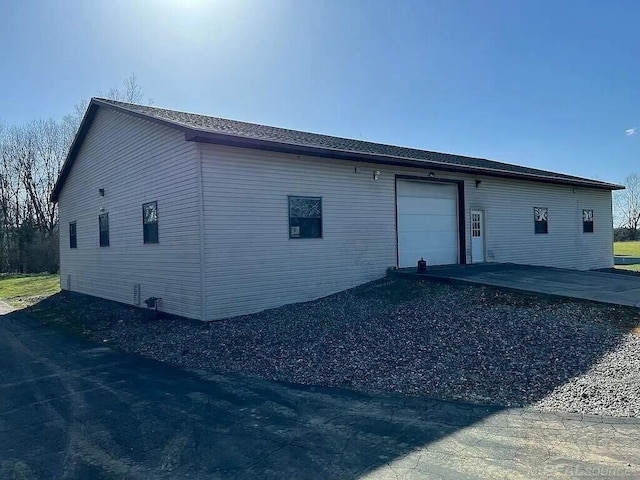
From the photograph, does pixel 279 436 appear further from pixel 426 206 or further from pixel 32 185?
pixel 32 185

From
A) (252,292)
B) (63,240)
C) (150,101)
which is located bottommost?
(252,292)

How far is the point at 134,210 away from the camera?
39.9 feet

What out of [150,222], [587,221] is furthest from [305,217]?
[587,221]

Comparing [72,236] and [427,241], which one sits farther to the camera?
[72,236]

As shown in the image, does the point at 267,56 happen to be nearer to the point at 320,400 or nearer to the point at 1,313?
the point at 320,400

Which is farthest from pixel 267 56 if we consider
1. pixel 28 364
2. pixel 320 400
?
pixel 320 400

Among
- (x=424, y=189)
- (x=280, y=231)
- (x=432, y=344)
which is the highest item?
(x=424, y=189)

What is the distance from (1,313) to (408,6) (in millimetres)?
15120

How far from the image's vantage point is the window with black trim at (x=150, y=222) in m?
11.1

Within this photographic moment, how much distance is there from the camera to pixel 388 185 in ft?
41.3

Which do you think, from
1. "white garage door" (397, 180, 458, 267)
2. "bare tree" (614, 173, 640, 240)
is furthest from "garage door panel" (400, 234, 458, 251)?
"bare tree" (614, 173, 640, 240)

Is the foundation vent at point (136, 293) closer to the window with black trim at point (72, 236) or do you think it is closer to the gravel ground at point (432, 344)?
the gravel ground at point (432, 344)

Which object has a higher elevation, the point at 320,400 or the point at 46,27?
the point at 46,27

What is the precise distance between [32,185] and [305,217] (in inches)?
1331
